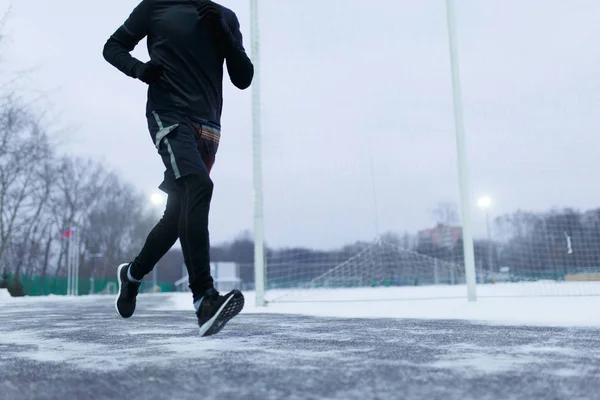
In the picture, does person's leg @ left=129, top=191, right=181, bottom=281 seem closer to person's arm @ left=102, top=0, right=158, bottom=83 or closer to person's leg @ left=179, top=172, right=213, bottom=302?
person's leg @ left=179, top=172, right=213, bottom=302

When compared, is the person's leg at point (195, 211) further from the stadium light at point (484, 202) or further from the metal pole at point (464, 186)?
the stadium light at point (484, 202)

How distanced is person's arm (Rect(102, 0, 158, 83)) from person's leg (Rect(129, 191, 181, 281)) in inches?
26.8

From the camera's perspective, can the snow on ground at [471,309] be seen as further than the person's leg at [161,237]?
Yes

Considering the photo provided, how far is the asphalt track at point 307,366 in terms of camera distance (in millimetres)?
1236

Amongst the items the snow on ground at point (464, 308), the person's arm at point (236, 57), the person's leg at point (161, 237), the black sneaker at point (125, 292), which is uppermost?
the person's arm at point (236, 57)

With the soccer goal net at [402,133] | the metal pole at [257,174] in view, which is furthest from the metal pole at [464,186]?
the metal pole at [257,174]

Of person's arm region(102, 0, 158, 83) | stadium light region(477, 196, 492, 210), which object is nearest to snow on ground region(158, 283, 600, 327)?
person's arm region(102, 0, 158, 83)

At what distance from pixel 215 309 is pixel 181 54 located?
1256 mm

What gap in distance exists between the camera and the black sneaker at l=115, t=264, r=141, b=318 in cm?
294

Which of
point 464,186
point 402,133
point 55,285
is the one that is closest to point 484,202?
point 402,133

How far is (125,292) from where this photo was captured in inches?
117

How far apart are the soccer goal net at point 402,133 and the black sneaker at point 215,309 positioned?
5500 mm

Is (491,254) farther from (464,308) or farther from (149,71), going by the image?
(149,71)

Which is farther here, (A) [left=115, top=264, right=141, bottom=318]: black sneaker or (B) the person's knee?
(A) [left=115, top=264, right=141, bottom=318]: black sneaker
